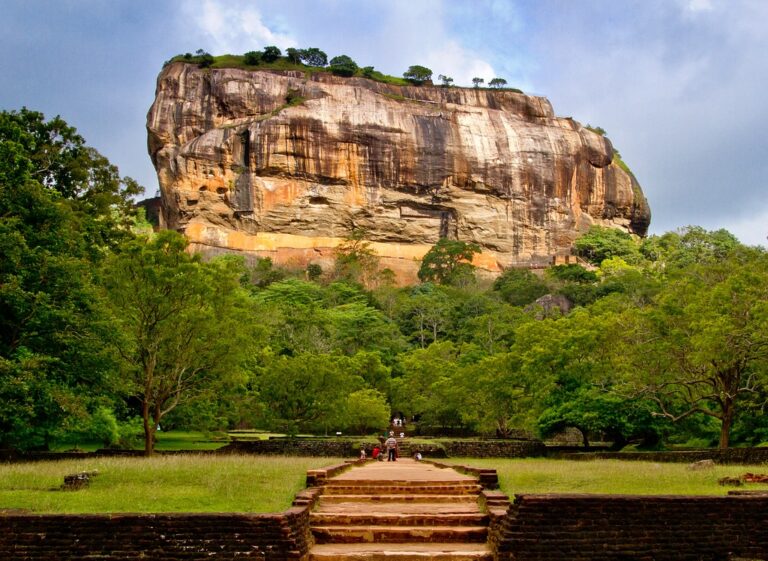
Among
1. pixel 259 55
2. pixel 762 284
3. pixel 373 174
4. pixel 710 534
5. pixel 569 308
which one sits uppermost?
pixel 259 55

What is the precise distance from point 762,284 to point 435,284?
48666 mm

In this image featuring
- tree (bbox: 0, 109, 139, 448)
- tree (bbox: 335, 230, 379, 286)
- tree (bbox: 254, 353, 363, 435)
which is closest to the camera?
tree (bbox: 0, 109, 139, 448)

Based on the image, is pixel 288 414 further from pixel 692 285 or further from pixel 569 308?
pixel 569 308

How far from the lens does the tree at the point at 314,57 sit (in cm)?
9081

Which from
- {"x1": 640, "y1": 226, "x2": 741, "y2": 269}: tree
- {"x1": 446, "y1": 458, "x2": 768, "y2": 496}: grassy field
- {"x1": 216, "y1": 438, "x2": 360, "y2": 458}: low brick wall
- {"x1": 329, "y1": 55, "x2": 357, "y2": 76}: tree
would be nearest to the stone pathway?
{"x1": 446, "y1": 458, "x2": 768, "y2": 496}: grassy field

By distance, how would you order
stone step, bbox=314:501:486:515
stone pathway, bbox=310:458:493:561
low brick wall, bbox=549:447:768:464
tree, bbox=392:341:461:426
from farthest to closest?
tree, bbox=392:341:461:426, low brick wall, bbox=549:447:768:464, stone step, bbox=314:501:486:515, stone pathway, bbox=310:458:493:561

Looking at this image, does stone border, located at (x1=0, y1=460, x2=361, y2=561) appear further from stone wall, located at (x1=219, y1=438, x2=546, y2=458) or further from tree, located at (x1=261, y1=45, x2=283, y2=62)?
tree, located at (x1=261, y1=45, x2=283, y2=62)

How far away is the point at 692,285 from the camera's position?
2447 centimetres

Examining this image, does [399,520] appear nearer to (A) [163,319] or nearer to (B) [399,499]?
(B) [399,499]

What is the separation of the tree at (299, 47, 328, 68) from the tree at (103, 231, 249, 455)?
71261 millimetres

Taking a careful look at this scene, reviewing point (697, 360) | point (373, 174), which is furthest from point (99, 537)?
point (373, 174)

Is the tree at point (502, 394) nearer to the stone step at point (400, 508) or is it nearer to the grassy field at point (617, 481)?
the grassy field at point (617, 481)

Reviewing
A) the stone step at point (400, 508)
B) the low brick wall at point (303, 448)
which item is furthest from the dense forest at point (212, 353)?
the stone step at point (400, 508)

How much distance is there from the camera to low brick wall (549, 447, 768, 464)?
18.1m
